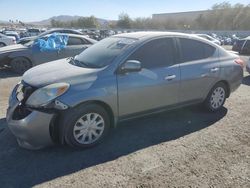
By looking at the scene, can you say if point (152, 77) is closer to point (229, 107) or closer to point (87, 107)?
point (87, 107)

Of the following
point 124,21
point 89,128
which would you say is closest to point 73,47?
point 89,128

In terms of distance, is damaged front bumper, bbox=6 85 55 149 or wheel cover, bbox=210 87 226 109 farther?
wheel cover, bbox=210 87 226 109

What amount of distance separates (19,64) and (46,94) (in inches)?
273

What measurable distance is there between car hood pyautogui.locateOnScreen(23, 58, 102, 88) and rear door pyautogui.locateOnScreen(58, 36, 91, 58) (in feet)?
20.2

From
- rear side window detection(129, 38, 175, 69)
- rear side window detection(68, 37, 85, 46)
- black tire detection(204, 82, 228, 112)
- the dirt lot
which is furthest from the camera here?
rear side window detection(68, 37, 85, 46)

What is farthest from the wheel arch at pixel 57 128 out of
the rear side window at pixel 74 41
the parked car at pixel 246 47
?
the parked car at pixel 246 47

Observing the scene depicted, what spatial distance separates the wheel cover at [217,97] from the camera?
→ 19.1 ft

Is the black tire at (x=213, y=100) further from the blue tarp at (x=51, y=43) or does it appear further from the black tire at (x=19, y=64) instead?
the black tire at (x=19, y=64)

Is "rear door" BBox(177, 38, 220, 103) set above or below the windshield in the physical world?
below

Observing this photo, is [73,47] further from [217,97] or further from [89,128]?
[89,128]

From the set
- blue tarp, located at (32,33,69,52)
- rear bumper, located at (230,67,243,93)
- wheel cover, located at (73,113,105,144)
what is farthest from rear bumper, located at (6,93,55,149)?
blue tarp, located at (32,33,69,52)

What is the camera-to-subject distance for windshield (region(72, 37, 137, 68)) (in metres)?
4.52

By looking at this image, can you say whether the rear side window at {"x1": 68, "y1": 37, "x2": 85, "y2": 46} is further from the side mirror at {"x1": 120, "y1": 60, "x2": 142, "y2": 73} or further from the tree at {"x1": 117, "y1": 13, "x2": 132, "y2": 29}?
the tree at {"x1": 117, "y1": 13, "x2": 132, "y2": 29}

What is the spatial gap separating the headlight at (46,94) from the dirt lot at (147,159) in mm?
737
